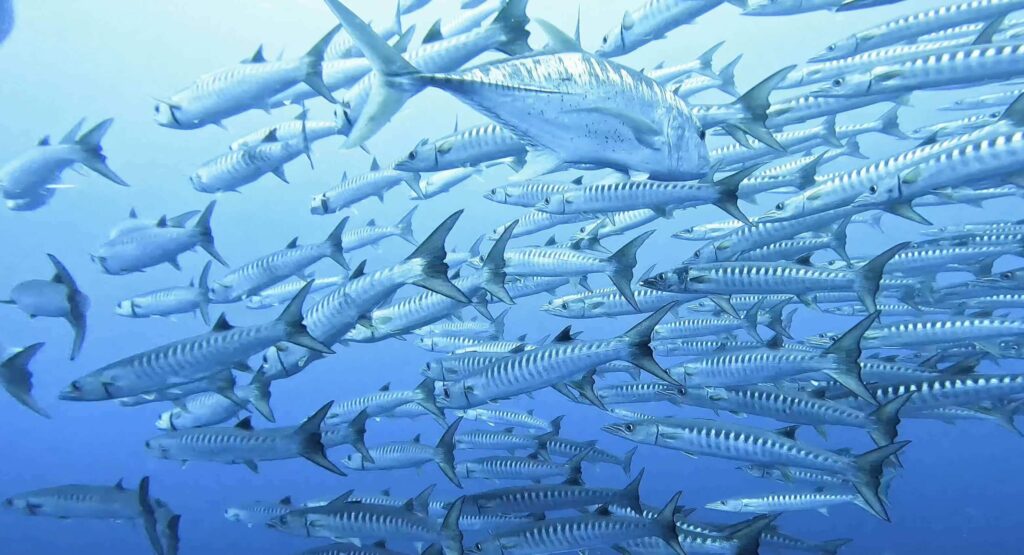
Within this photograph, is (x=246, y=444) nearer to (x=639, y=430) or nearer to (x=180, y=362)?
(x=180, y=362)

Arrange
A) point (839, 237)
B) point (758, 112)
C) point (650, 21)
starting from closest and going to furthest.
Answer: point (758, 112)
point (650, 21)
point (839, 237)

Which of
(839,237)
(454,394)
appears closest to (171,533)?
(454,394)

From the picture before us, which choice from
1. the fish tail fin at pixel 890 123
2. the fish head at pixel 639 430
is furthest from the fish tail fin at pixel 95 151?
the fish tail fin at pixel 890 123

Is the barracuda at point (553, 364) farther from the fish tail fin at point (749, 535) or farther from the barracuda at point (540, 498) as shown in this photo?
the fish tail fin at point (749, 535)

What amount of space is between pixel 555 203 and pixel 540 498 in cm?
250

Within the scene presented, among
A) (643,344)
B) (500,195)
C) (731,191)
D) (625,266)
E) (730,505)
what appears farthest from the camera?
(730,505)

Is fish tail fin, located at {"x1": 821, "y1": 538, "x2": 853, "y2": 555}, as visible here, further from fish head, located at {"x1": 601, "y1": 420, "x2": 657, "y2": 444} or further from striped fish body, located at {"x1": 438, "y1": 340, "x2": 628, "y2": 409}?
striped fish body, located at {"x1": 438, "y1": 340, "x2": 628, "y2": 409}

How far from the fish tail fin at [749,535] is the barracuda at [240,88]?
443 centimetres

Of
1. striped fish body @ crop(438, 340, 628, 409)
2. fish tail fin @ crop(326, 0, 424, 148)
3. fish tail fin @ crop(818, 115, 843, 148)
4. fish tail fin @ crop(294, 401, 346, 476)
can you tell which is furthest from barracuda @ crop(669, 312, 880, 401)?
fish tail fin @ crop(326, 0, 424, 148)

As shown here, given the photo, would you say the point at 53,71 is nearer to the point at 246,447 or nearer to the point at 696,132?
the point at 246,447

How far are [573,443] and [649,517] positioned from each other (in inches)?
83.5

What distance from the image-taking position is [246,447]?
5.66m

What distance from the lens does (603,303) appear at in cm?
693

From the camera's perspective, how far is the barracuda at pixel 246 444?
5.11 m
